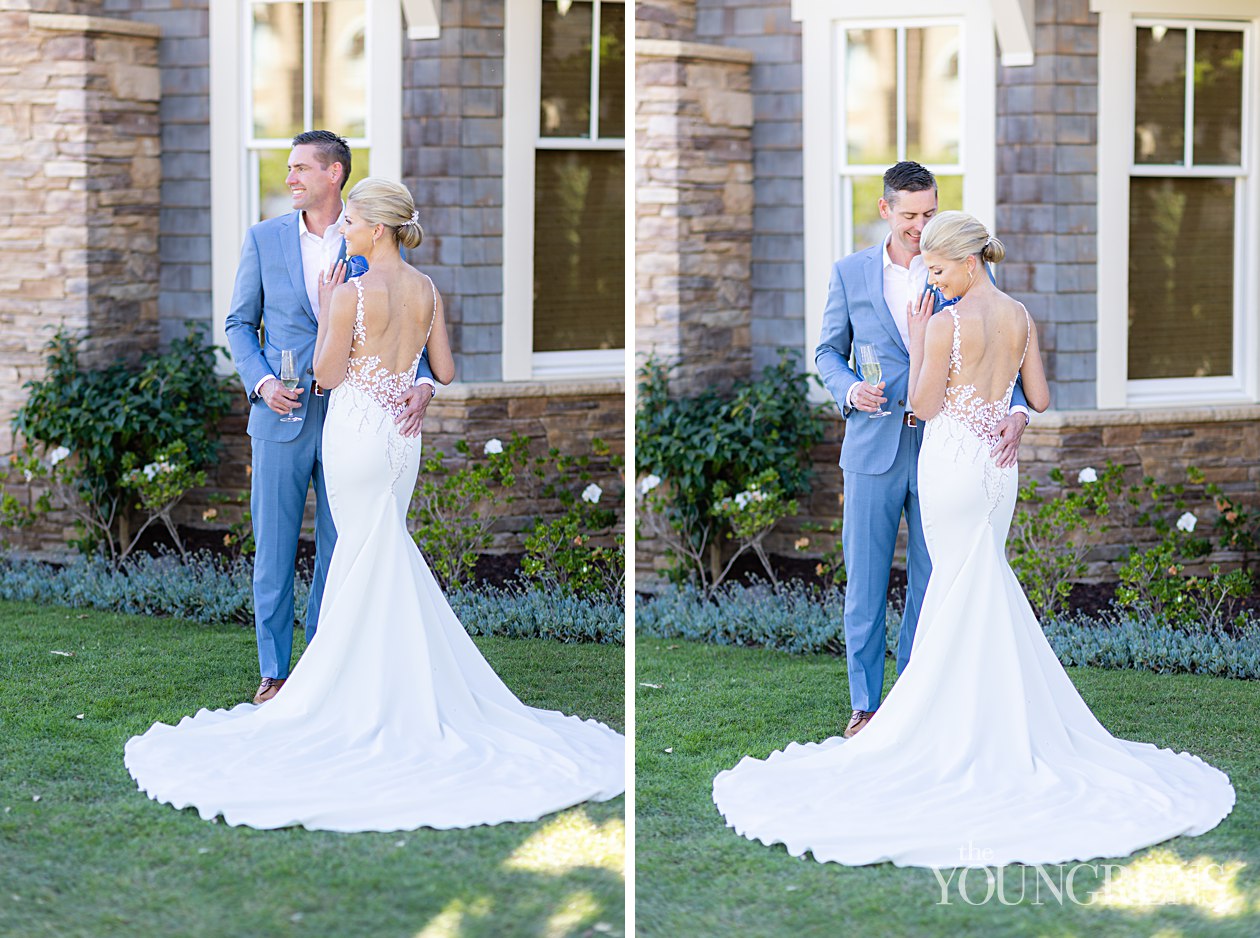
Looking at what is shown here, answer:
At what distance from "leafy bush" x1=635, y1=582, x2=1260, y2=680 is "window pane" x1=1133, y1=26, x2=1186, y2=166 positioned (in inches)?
88.6

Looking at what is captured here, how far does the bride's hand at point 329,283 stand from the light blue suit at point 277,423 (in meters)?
0.19

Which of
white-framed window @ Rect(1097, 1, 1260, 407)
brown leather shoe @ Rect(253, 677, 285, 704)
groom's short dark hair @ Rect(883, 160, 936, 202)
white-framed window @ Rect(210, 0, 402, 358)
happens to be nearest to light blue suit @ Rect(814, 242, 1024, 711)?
groom's short dark hair @ Rect(883, 160, 936, 202)

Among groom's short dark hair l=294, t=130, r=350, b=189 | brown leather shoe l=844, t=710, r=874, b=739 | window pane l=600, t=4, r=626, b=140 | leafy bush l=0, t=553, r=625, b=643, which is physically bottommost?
brown leather shoe l=844, t=710, r=874, b=739

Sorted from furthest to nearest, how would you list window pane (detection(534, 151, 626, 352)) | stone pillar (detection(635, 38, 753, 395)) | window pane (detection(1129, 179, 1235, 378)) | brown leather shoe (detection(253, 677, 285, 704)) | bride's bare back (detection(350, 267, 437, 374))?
1. window pane (detection(1129, 179, 1235, 378))
2. stone pillar (detection(635, 38, 753, 395))
3. window pane (detection(534, 151, 626, 352))
4. brown leather shoe (detection(253, 677, 285, 704))
5. bride's bare back (detection(350, 267, 437, 374))

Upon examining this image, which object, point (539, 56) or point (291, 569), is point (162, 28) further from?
point (291, 569)

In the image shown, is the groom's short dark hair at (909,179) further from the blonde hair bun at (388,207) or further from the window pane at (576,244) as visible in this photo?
the window pane at (576,244)

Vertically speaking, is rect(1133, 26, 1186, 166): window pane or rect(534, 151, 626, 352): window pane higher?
rect(1133, 26, 1186, 166): window pane

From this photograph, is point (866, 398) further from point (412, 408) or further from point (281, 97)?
point (281, 97)

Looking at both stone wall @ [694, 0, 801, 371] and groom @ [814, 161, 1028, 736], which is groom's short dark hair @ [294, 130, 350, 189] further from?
stone wall @ [694, 0, 801, 371]

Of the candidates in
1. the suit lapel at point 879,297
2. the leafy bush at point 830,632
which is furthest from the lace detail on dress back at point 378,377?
the leafy bush at point 830,632

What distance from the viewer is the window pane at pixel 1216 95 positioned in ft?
21.5

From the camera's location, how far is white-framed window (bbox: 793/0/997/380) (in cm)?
650

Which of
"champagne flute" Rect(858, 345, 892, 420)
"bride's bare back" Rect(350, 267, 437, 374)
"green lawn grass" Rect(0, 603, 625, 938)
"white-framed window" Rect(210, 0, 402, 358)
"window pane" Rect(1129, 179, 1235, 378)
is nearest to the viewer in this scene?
"green lawn grass" Rect(0, 603, 625, 938)

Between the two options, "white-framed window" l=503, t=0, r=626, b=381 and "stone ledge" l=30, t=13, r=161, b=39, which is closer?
"white-framed window" l=503, t=0, r=626, b=381
